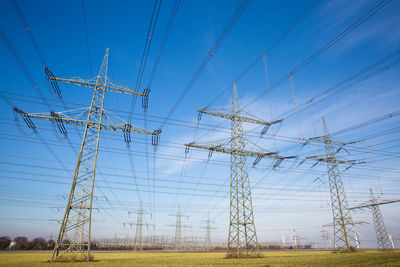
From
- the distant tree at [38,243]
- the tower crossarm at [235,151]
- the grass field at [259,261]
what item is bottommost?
the distant tree at [38,243]

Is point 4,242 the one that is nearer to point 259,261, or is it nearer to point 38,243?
point 38,243

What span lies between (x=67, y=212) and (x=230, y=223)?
15532mm

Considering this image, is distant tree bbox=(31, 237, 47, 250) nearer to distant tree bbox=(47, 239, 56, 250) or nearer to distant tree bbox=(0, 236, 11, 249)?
distant tree bbox=(47, 239, 56, 250)

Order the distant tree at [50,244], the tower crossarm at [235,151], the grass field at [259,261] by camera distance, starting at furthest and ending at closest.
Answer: the distant tree at [50,244]
the tower crossarm at [235,151]
the grass field at [259,261]

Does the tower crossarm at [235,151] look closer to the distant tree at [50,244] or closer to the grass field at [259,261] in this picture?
the grass field at [259,261]

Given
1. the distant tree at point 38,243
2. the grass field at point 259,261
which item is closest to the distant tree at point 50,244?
the distant tree at point 38,243

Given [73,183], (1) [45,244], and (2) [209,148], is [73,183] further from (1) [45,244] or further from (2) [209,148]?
(1) [45,244]

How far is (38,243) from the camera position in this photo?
242 ft

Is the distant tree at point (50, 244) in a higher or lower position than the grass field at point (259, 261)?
lower

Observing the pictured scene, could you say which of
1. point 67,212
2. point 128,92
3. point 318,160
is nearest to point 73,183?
point 67,212

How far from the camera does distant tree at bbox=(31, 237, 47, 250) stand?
238 feet

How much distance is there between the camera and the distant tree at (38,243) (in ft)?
238

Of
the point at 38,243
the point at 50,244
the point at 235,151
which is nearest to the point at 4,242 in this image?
the point at 38,243

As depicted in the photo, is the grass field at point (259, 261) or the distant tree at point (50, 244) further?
the distant tree at point (50, 244)
